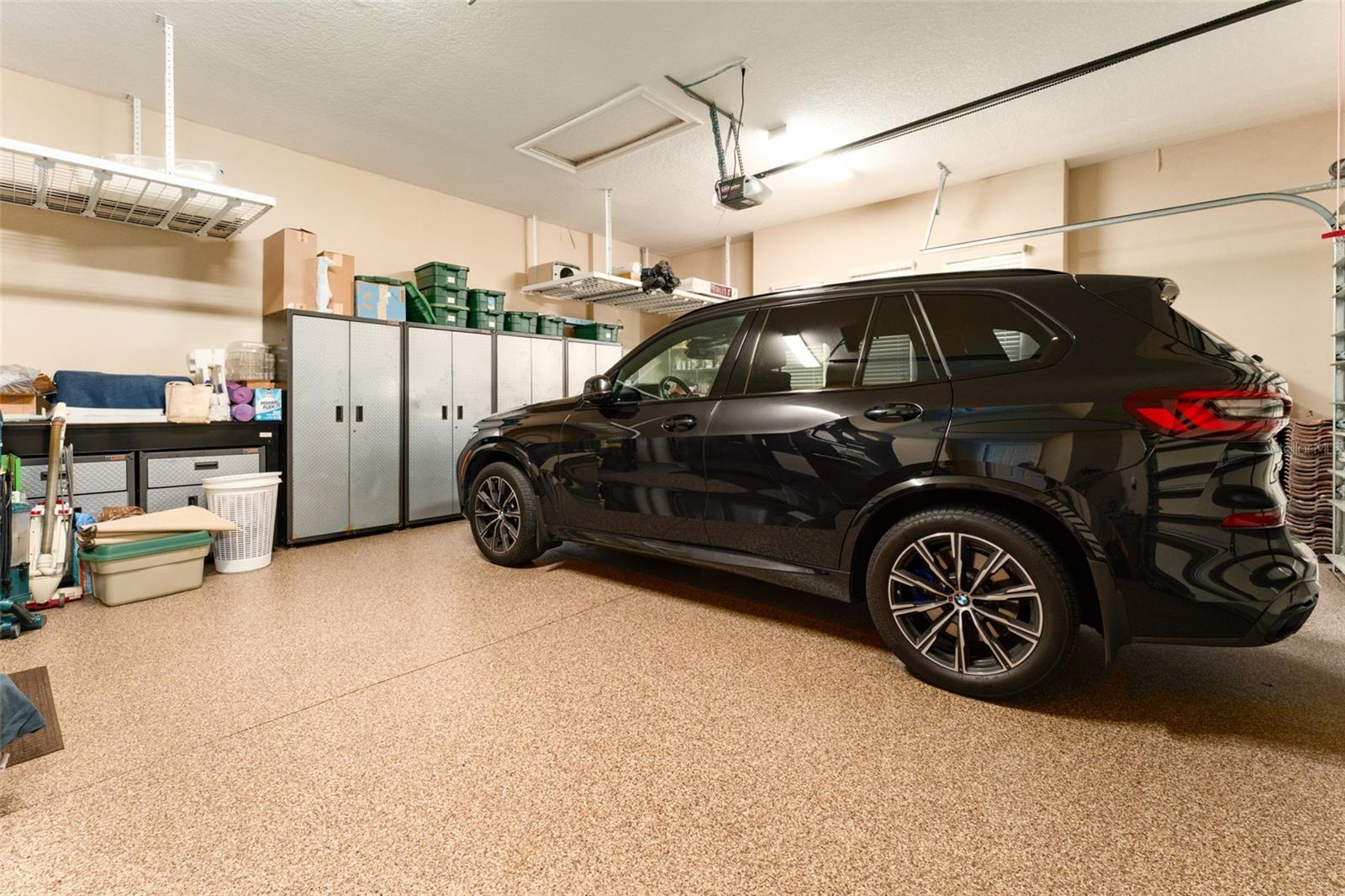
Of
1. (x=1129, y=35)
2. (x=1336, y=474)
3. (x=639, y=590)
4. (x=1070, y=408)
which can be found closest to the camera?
(x=1070, y=408)

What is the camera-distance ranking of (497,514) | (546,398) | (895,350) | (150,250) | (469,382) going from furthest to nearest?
1. (546,398)
2. (469,382)
3. (150,250)
4. (497,514)
5. (895,350)

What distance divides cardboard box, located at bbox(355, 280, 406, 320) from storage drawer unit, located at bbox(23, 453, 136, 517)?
6.41 feet

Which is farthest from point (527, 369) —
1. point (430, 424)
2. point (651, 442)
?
point (651, 442)

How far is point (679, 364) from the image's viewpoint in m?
2.89

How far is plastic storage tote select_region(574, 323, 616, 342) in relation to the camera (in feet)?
23.3

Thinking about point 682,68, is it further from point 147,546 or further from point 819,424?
point 147,546

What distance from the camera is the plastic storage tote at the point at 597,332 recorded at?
23.3 feet

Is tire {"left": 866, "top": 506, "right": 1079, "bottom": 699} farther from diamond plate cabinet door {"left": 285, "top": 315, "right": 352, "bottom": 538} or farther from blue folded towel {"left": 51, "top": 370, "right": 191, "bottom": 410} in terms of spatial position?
blue folded towel {"left": 51, "top": 370, "right": 191, "bottom": 410}

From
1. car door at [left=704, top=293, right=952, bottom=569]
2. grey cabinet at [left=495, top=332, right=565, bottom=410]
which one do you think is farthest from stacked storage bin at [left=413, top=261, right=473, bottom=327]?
car door at [left=704, top=293, right=952, bottom=569]

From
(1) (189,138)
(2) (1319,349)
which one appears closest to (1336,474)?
(2) (1319,349)

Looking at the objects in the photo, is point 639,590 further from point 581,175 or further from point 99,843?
point 581,175

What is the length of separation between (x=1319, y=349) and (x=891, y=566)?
17.3 ft

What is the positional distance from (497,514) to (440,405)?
2.16 m

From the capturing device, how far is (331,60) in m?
3.74
